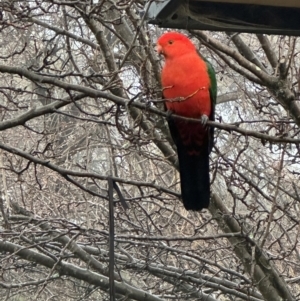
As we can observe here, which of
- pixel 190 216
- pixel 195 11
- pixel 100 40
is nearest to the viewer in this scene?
pixel 195 11

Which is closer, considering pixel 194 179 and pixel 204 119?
pixel 204 119

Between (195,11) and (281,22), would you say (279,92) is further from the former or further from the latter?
(195,11)

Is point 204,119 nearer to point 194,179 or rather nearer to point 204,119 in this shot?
point 204,119

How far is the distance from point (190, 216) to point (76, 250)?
1352 millimetres

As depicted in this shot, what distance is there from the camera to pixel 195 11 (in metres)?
2.23

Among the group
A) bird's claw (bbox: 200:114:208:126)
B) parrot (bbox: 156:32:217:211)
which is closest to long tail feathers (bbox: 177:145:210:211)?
parrot (bbox: 156:32:217:211)

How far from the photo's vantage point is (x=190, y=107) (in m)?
2.92

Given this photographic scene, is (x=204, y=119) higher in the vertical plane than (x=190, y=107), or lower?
lower

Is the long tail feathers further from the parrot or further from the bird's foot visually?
the bird's foot

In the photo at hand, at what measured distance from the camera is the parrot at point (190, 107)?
9.35 feet

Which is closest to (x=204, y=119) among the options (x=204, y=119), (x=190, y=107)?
(x=204, y=119)

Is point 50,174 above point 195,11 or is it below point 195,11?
above

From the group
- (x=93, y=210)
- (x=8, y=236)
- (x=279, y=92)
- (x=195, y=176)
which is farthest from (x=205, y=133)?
(x=93, y=210)

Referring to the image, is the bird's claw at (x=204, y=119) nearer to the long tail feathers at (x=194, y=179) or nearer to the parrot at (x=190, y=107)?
the parrot at (x=190, y=107)
